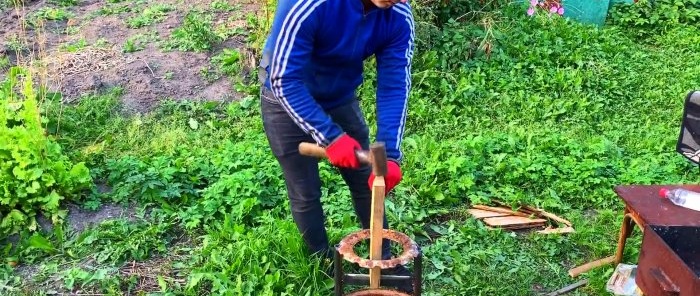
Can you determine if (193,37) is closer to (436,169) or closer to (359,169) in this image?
(436,169)

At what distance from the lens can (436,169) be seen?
4789 millimetres

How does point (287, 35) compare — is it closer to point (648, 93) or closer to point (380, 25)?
point (380, 25)

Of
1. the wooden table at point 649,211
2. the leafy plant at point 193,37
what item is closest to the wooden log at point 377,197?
the wooden table at point 649,211

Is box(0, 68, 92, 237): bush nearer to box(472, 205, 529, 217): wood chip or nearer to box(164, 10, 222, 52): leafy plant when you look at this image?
box(164, 10, 222, 52): leafy plant

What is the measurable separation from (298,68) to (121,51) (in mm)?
4462

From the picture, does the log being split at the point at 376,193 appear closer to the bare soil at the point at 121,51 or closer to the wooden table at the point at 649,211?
the wooden table at the point at 649,211

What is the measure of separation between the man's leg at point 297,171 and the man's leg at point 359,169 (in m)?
0.17

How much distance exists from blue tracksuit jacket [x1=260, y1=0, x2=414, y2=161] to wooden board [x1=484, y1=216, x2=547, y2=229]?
1.68m

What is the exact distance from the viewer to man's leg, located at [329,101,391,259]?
10.4 feet

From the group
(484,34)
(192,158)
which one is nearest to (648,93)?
(484,34)

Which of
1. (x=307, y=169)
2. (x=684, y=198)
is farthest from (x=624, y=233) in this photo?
(x=307, y=169)

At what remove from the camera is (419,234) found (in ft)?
14.1

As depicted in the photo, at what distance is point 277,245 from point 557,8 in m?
5.04

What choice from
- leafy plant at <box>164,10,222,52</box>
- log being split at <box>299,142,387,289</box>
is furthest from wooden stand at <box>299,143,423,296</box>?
leafy plant at <box>164,10,222,52</box>
